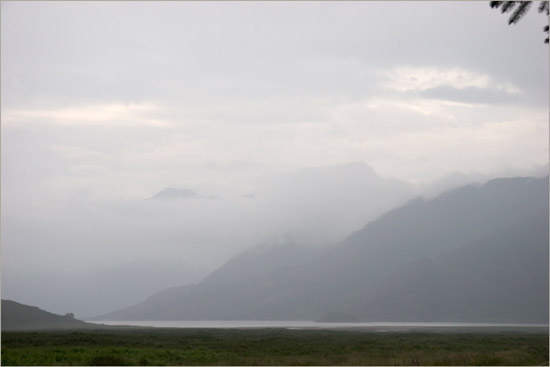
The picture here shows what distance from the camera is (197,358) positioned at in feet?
199

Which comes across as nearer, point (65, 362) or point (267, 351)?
point (65, 362)

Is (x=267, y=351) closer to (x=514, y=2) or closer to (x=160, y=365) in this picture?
(x=160, y=365)

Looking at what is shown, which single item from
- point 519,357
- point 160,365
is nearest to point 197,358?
point 160,365

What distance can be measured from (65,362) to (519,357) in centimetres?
3952

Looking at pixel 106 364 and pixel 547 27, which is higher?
pixel 547 27

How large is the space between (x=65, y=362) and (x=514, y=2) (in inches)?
1774

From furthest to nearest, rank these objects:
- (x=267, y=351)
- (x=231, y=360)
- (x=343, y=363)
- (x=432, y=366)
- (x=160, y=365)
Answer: (x=267, y=351), (x=231, y=360), (x=343, y=363), (x=160, y=365), (x=432, y=366)

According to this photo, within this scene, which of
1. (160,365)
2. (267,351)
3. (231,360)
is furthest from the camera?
(267,351)

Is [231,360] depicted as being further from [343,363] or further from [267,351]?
[267,351]

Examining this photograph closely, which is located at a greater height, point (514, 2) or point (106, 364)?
point (514, 2)

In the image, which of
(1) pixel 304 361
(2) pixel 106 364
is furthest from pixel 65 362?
(1) pixel 304 361

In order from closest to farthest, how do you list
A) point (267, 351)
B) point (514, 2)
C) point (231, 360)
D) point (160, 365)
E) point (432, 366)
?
1. point (514, 2)
2. point (432, 366)
3. point (160, 365)
4. point (231, 360)
5. point (267, 351)

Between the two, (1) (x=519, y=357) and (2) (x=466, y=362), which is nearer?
(2) (x=466, y=362)

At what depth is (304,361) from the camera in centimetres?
5684
